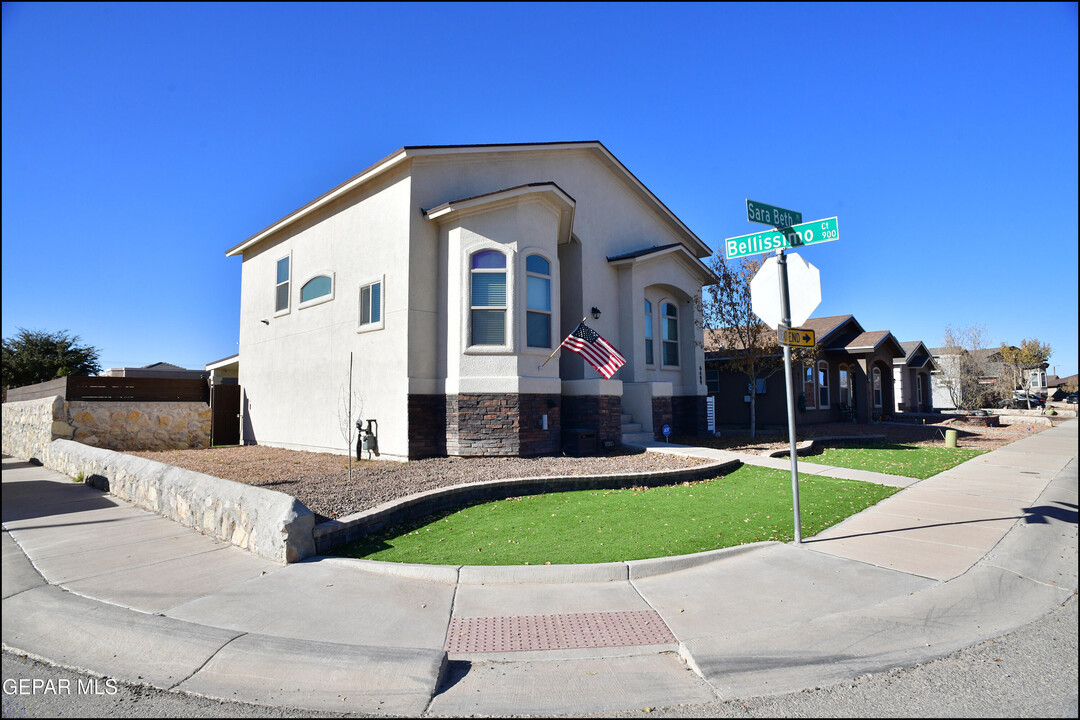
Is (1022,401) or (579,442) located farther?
(1022,401)

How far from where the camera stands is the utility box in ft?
40.4

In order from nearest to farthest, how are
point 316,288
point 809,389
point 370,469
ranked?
point 370,469
point 316,288
point 809,389

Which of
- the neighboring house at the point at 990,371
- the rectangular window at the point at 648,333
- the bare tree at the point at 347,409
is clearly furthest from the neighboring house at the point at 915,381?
the bare tree at the point at 347,409

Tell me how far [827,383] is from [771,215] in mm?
20914

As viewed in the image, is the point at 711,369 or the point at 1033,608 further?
the point at 711,369

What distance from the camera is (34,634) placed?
14.1ft

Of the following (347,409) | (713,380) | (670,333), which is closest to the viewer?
(347,409)

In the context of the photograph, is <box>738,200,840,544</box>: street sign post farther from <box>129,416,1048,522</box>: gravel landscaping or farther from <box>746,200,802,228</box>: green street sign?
<box>129,416,1048,522</box>: gravel landscaping

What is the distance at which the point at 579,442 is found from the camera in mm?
12320

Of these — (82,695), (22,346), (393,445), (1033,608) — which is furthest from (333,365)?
(22,346)

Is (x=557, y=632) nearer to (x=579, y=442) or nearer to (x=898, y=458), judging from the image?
(x=579, y=442)

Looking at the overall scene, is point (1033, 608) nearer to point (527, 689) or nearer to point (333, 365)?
point (527, 689)

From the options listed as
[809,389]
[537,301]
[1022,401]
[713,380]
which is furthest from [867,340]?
[537,301]

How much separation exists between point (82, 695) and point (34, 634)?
1.26 meters
